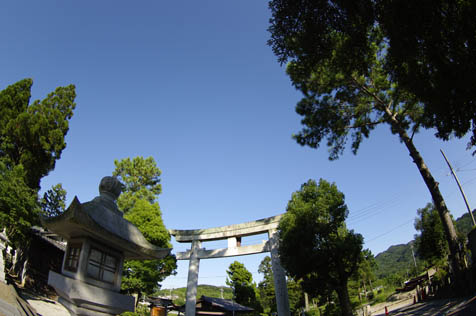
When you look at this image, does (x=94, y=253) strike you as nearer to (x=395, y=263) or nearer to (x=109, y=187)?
(x=109, y=187)

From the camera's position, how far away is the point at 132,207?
719 inches

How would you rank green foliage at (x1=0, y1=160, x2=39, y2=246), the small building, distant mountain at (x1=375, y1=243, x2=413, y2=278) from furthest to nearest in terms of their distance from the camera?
1. distant mountain at (x1=375, y1=243, x2=413, y2=278)
2. the small building
3. green foliage at (x1=0, y1=160, x2=39, y2=246)

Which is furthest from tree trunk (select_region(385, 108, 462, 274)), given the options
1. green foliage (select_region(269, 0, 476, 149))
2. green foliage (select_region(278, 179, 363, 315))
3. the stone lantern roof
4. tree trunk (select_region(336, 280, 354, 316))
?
the stone lantern roof

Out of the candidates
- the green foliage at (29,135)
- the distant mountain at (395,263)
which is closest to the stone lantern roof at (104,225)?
the green foliage at (29,135)

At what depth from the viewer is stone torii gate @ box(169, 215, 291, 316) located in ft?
58.2

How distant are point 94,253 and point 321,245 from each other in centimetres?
968

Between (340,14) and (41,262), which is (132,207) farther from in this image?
(340,14)

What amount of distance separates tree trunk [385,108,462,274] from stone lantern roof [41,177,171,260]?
28.1 feet

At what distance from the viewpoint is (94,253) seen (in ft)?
22.3

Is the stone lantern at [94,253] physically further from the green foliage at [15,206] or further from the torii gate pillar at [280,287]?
the torii gate pillar at [280,287]

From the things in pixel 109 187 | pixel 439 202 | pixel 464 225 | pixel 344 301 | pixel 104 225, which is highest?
pixel 464 225

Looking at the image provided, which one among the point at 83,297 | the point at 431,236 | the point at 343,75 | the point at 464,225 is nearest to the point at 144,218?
the point at 83,297

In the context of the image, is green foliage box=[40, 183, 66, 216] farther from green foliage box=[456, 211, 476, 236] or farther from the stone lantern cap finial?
green foliage box=[456, 211, 476, 236]

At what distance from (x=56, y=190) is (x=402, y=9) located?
587 inches
